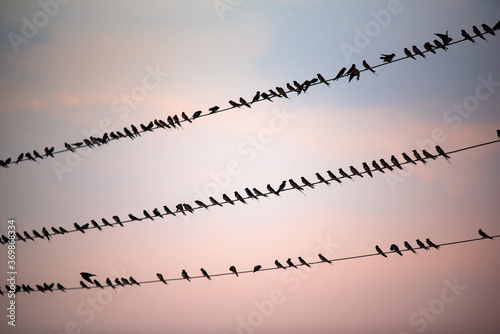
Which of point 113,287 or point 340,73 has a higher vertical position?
point 340,73

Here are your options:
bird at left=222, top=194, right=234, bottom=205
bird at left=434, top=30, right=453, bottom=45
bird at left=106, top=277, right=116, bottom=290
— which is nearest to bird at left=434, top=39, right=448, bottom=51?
bird at left=434, top=30, right=453, bottom=45

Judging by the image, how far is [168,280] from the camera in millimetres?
14195

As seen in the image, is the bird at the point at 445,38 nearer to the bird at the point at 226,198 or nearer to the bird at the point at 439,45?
the bird at the point at 439,45

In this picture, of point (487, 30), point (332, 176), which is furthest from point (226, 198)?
point (487, 30)

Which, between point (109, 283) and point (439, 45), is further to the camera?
point (109, 283)

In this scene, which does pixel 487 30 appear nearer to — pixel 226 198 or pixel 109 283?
pixel 226 198

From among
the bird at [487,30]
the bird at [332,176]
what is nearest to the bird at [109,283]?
the bird at [332,176]

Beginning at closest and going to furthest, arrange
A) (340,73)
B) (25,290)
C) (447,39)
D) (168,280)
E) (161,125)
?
(447,39), (340,73), (168,280), (161,125), (25,290)

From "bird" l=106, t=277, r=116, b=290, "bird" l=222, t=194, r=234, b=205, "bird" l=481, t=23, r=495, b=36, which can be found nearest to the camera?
"bird" l=481, t=23, r=495, b=36

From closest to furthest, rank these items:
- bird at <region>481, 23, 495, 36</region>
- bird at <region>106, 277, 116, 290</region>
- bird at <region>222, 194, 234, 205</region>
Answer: bird at <region>481, 23, 495, 36</region> < bird at <region>222, 194, 234, 205</region> < bird at <region>106, 277, 116, 290</region>

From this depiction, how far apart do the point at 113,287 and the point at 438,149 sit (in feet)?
33.3

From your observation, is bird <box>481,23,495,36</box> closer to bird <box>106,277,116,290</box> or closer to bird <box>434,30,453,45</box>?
bird <box>434,30,453,45</box>

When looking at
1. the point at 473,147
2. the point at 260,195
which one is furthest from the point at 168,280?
the point at 473,147

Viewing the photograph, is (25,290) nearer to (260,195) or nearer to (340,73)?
(260,195)
